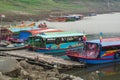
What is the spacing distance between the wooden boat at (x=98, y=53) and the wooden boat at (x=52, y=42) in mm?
4631

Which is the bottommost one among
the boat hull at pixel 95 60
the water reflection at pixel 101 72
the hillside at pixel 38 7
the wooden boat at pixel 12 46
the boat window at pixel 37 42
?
the water reflection at pixel 101 72

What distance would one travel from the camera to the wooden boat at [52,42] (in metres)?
33.5

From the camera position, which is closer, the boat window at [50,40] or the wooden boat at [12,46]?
the wooden boat at [12,46]

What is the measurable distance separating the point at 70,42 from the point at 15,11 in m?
56.5

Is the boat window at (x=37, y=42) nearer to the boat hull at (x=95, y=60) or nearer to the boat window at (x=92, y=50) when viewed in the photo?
the boat window at (x=92, y=50)

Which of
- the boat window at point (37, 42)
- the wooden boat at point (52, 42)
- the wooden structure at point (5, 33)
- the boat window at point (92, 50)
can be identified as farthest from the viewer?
the wooden structure at point (5, 33)

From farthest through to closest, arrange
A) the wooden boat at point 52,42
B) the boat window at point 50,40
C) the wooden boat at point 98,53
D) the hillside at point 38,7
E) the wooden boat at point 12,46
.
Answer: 1. the hillside at point 38,7
2. the boat window at point 50,40
3. the wooden boat at point 52,42
4. the wooden boat at point 12,46
5. the wooden boat at point 98,53

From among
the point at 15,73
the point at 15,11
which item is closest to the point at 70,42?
the point at 15,73

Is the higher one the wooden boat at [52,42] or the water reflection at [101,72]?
the wooden boat at [52,42]

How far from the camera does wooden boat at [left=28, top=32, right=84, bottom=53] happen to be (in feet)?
110

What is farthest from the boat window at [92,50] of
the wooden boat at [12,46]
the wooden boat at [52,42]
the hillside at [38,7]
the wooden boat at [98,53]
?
the hillside at [38,7]

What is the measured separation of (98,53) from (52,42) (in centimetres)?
706

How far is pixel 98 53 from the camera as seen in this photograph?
28.5 m

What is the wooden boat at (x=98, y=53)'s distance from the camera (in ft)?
92.8
